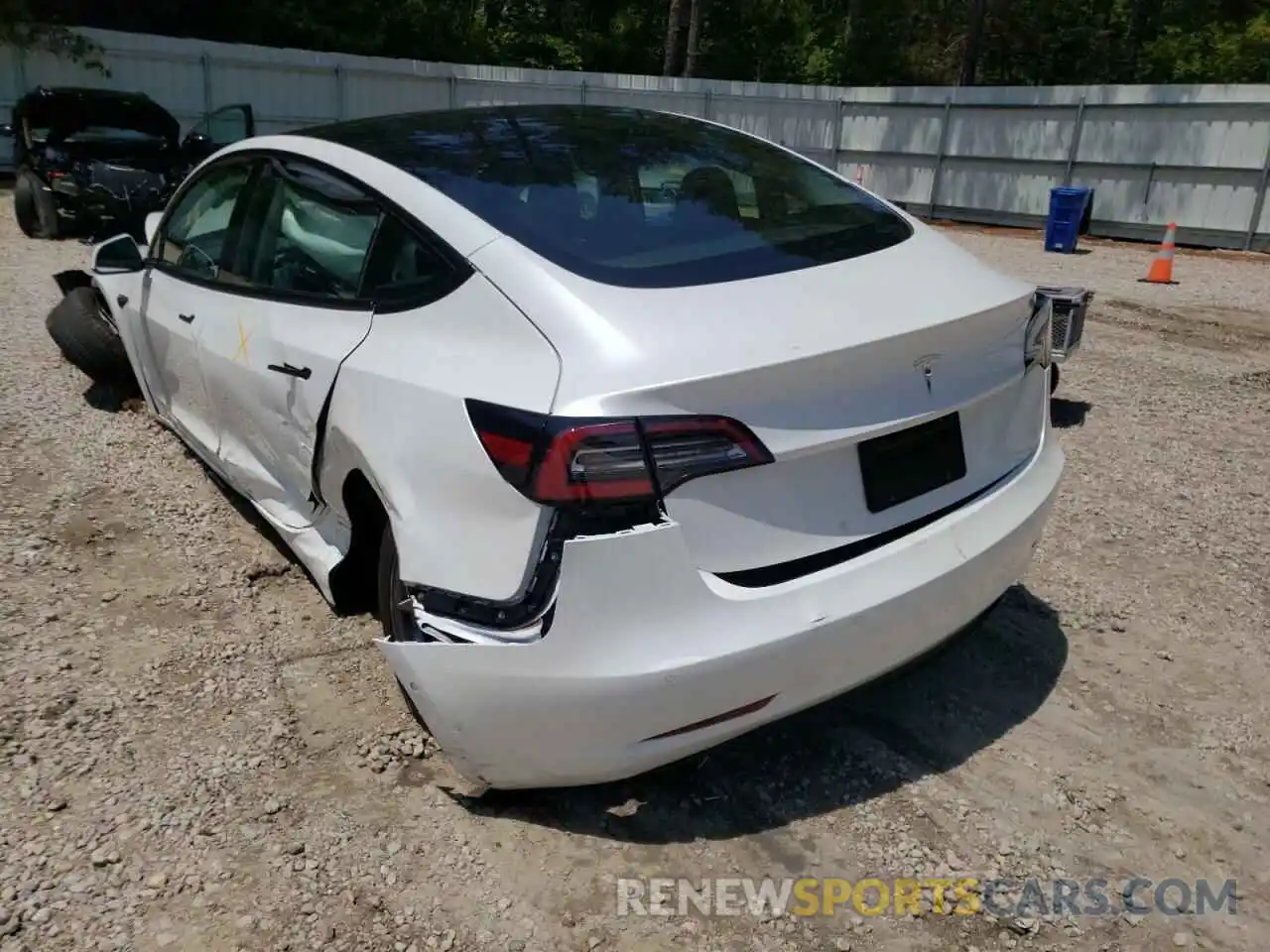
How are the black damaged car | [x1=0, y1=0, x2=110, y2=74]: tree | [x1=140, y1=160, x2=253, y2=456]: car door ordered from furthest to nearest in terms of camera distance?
1. [x1=0, y1=0, x2=110, y2=74]: tree
2. the black damaged car
3. [x1=140, y1=160, x2=253, y2=456]: car door

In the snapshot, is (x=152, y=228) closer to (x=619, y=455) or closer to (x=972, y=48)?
(x=619, y=455)

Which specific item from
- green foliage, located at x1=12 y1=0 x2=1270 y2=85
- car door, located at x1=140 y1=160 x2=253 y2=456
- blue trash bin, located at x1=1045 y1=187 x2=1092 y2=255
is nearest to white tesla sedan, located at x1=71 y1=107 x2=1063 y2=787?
car door, located at x1=140 y1=160 x2=253 y2=456

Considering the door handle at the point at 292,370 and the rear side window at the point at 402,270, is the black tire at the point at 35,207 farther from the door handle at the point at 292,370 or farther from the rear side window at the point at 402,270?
the rear side window at the point at 402,270

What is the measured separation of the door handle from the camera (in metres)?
2.89

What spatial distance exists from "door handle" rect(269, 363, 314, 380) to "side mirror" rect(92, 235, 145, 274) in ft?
5.63

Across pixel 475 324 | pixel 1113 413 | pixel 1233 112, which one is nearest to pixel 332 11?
pixel 1233 112

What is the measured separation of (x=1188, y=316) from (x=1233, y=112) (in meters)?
7.72

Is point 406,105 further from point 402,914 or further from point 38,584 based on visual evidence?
point 402,914

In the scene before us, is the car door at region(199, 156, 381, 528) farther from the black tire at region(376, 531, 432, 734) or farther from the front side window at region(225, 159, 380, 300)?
the black tire at region(376, 531, 432, 734)

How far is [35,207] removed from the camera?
11641 millimetres

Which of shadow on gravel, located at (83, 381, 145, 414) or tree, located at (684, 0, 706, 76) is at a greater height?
tree, located at (684, 0, 706, 76)

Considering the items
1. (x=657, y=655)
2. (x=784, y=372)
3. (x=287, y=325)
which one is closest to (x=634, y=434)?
(x=784, y=372)

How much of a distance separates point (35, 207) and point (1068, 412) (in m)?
11.4

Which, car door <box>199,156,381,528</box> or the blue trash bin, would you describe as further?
the blue trash bin
